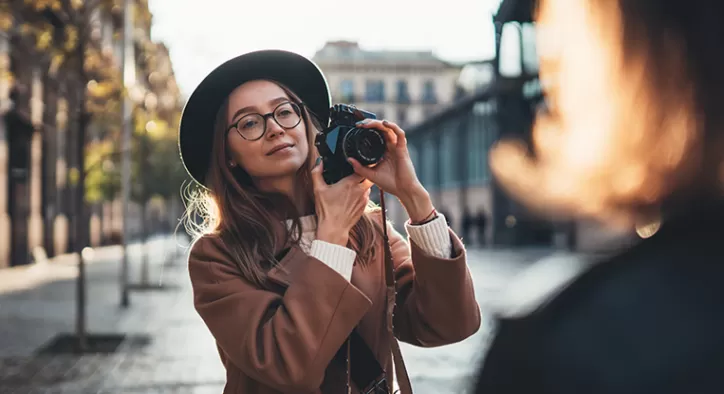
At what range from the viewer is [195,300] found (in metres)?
1.72

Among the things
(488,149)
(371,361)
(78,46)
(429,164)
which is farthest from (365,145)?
(429,164)

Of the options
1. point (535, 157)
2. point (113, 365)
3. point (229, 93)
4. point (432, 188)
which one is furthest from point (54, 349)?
point (432, 188)

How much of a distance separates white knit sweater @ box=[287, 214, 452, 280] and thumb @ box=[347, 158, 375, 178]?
0.15m

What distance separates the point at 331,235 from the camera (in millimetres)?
1665

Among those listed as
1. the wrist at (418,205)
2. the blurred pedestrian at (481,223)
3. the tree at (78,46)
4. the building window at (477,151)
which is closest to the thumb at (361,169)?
the wrist at (418,205)

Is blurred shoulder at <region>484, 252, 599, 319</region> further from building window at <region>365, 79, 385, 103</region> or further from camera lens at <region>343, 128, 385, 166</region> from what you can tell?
building window at <region>365, 79, 385, 103</region>

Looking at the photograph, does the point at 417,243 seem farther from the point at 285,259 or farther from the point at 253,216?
the point at 253,216

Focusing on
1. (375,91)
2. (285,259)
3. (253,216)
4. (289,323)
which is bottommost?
(289,323)

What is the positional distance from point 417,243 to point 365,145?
26 centimetres

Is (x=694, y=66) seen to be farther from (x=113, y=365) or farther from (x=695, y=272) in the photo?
(x=113, y=365)

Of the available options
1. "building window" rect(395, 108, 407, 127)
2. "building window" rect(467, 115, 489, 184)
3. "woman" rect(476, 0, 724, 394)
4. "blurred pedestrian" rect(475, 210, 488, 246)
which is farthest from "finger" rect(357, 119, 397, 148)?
"building window" rect(395, 108, 407, 127)

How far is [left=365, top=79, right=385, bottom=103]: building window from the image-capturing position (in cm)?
8475

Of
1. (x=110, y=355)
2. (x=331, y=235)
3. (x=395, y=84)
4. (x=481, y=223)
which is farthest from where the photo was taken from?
(x=395, y=84)

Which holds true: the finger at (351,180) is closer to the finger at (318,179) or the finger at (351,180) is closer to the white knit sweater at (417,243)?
the finger at (318,179)
